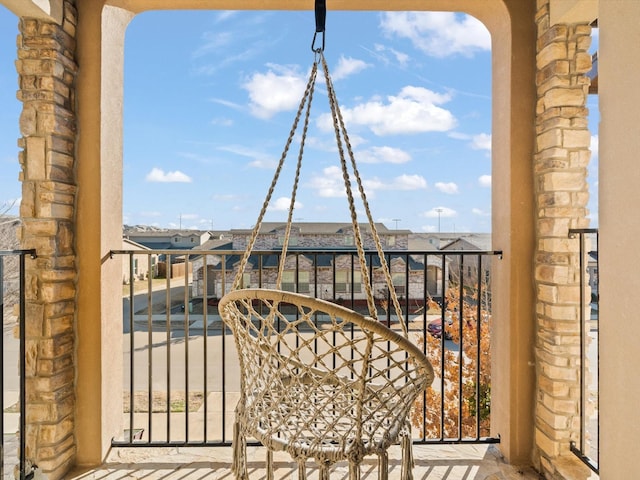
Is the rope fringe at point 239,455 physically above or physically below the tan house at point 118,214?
below

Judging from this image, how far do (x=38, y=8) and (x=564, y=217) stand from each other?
8.36ft

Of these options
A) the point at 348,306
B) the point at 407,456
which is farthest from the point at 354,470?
the point at 348,306

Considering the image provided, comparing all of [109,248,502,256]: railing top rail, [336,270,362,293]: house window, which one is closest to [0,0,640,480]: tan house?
[109,248,502,256]: railing top rail

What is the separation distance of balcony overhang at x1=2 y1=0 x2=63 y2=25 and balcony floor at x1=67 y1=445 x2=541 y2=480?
84.1 inches

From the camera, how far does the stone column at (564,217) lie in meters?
1.86

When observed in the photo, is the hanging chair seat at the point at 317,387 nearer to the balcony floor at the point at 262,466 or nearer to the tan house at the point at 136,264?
the balcony floor at the point at 262,466

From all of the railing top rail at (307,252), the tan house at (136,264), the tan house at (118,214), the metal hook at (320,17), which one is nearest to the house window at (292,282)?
the tan house at (136,264)

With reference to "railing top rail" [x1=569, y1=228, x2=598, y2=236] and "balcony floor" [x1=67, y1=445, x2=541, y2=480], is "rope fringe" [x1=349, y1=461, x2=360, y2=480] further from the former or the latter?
"railing top rail" [x1=569, y1=228, x2=598, y2=236]

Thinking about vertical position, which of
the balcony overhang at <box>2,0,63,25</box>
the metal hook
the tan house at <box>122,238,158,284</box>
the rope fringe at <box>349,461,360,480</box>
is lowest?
the rope fringe at <box>349,461,360,480</box>

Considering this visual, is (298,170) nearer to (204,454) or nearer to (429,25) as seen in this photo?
(204,454)

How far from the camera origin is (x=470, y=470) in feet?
6.44

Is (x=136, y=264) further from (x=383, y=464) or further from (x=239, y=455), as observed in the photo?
(x=383, y=464)

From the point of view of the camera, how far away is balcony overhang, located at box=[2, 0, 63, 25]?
172 centimetres

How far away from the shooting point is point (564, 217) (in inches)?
73.9
